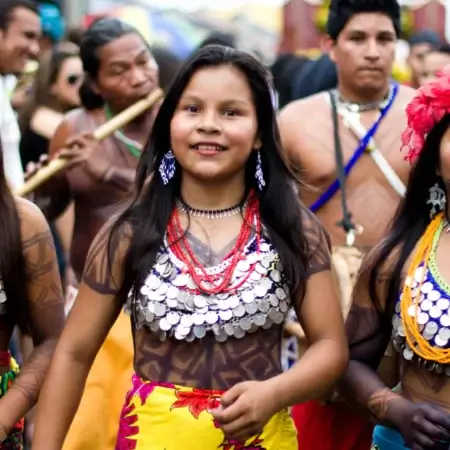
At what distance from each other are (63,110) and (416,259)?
554 cm

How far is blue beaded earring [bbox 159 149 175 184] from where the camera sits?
3.97 m

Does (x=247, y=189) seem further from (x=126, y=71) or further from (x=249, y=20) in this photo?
(x=249, y=20)

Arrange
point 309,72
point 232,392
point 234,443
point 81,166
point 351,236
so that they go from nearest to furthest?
point 232,392 < point 234,443 < point 351,236 < point 81,166 < point 309,72

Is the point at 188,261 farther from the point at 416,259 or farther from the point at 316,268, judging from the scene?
the point at 416,259

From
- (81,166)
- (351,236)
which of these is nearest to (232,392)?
(351,236)

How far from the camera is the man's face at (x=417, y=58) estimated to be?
1039 cm

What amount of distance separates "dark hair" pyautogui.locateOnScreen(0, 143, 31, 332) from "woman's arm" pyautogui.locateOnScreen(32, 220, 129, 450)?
263 mm

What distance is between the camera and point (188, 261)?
3.82 metres

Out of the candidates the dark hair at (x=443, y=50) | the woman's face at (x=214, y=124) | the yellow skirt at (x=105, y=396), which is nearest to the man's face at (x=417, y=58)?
the dark hair at (x=443, y=50)

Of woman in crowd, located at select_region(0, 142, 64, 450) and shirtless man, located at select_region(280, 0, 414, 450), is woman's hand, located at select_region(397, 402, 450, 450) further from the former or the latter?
shirtless man, located at select_region(280, 0, 414, 450)

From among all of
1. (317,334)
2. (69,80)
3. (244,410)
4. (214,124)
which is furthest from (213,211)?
(69,80)

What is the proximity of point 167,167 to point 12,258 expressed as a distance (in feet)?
1.80

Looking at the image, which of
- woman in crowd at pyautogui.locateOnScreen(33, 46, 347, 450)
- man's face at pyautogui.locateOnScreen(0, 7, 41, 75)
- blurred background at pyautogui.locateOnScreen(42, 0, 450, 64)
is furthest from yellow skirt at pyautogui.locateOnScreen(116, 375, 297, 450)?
blurred background at pyautogui.locateOnScreen(42, 0, 450, 64)

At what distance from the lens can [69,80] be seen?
9.16 metres
